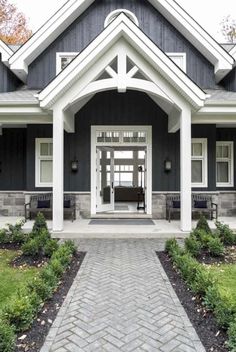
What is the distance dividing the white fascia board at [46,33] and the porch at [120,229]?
5350mm

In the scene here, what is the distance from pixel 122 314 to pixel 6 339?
148cm

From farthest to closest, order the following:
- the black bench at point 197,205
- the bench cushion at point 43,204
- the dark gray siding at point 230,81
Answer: the dark gray siding at point 230,81
the bench cushion at point 43,204
the black bench at point 197,205

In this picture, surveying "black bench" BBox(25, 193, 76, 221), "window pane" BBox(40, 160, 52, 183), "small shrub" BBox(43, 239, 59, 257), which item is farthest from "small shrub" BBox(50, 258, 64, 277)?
"window pane" BBox(40, 160, 52, 183)

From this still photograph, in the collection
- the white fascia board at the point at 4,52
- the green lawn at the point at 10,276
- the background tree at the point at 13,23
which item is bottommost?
the green lawn at the point at 10,276

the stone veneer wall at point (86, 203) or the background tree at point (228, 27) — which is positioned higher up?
the background tree at point (228, 27)

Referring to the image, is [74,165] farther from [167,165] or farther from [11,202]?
[167,165]

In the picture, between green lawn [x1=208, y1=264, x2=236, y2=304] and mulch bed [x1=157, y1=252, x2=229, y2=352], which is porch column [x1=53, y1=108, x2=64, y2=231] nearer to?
mulch bed [x1=157, y1=252, x2=229, y2=352]

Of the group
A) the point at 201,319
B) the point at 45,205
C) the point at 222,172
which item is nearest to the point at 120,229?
the point at 45,205

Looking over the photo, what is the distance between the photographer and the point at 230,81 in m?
11.6

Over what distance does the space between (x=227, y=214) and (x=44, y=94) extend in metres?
7.30

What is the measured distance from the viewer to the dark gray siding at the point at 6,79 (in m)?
11.8

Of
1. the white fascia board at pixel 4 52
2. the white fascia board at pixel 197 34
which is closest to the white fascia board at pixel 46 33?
the white fascia board at pixel 4 52

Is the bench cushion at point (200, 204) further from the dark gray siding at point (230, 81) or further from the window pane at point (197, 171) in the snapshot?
the dark gray siding at point (230, 81)

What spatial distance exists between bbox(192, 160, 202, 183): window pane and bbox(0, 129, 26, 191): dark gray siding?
5946mm
